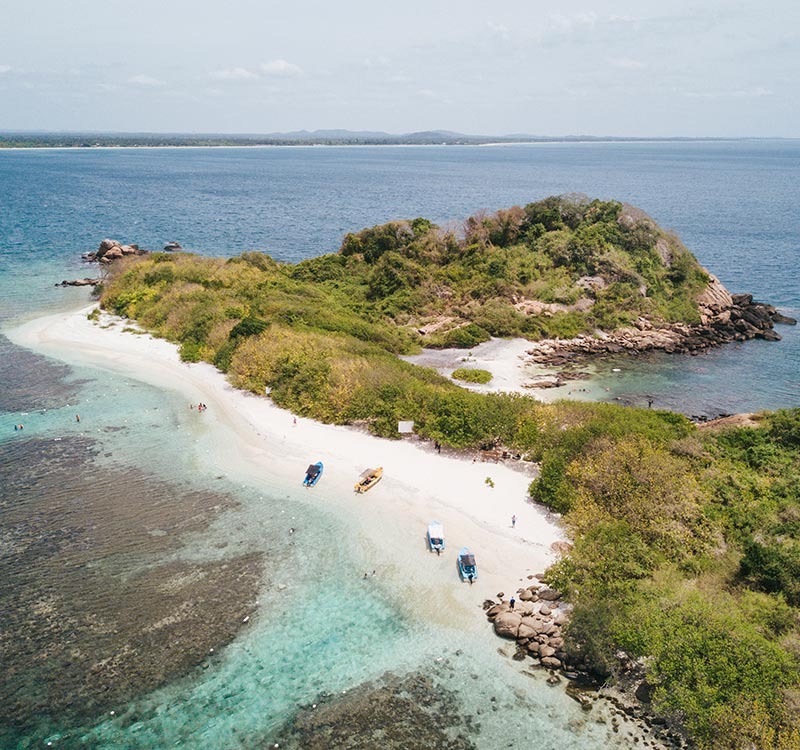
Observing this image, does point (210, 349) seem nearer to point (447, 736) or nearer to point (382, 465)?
point (382, 465)

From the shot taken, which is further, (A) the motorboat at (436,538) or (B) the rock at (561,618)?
(A) the motorboat at (436,538)

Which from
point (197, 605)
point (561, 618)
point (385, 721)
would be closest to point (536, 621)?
point (561, 618)

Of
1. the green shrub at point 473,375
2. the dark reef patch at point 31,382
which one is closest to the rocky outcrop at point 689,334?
the green shrub at point 473,375

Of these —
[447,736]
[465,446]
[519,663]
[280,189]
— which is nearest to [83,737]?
[447,736]

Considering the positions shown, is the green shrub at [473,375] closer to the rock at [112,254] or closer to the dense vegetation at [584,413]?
the dense vegetation at [584,413]

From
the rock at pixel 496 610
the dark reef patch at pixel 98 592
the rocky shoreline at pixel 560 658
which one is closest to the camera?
the rocky shoreline at pixel 560 658

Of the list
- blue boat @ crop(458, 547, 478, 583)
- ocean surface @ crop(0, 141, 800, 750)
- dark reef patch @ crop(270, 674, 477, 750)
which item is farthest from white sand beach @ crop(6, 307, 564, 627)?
dark reef patch @ crop(270, 674, 477, 750)

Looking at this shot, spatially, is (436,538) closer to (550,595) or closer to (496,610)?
(496,610)
